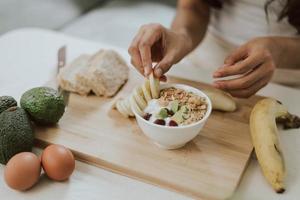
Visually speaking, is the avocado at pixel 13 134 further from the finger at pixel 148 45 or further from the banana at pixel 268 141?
the banana at pixel 268 141

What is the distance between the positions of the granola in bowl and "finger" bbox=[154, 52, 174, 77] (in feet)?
0.18

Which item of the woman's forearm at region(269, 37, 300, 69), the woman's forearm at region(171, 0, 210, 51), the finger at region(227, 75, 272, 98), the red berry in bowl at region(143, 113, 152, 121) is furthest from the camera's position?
the woman's forearm at region(171, 0, 210, 51)

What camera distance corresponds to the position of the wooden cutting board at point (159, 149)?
94 cm

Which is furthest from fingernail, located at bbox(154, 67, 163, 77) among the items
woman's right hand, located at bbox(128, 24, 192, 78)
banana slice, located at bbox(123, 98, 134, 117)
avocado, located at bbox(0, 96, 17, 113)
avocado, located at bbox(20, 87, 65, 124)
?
avocado, located at bbox(0, 96, 17, 113)

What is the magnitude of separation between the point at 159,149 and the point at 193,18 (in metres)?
0.61

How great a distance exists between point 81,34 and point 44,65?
79cm

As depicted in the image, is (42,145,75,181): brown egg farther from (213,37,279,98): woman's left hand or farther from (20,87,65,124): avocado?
(213,37,279,98): woman's left hand

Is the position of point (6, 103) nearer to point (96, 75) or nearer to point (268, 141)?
point (96, 75)

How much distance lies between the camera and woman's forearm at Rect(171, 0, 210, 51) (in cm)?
147

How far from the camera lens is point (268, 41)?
118 cm

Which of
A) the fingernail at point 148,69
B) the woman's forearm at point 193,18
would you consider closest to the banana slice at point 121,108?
the fingernail at point 148,69

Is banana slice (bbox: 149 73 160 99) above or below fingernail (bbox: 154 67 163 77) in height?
below

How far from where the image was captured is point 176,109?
3.29 feet

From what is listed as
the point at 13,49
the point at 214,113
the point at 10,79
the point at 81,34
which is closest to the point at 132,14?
the point at 81,34
